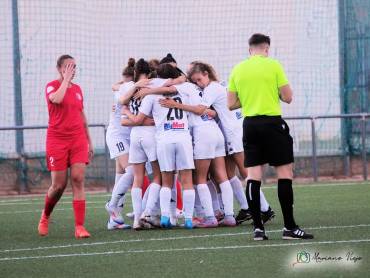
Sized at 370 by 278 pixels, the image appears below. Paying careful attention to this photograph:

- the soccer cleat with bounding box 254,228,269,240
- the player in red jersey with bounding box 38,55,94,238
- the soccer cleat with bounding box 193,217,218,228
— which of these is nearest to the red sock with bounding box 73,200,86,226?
the player in red jersey with bounding box 38,55,94,238

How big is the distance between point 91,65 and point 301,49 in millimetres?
4306

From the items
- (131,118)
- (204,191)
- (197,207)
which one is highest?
(131,118)

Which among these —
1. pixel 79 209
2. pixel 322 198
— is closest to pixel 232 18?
pixel 322 198

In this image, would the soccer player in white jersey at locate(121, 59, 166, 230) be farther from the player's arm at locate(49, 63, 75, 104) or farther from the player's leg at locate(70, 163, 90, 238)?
the player's arm at locate(49, 63, 75, 104)

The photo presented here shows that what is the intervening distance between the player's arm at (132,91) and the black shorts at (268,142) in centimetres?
235

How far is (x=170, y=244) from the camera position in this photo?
37.3 feet

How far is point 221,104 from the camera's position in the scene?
1383cm

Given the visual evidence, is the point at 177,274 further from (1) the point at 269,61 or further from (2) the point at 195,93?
(2) the point at 195,93

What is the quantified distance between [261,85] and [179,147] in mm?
2184

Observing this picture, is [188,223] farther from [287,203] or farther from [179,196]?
[287,203]

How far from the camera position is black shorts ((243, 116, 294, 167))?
36.8ft

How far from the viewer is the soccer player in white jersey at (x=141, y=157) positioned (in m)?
13.4

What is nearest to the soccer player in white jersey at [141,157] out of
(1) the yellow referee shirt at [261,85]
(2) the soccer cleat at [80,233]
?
(2) the soccer cleat at [80,233]

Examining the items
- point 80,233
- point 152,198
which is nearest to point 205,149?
point 152,198
